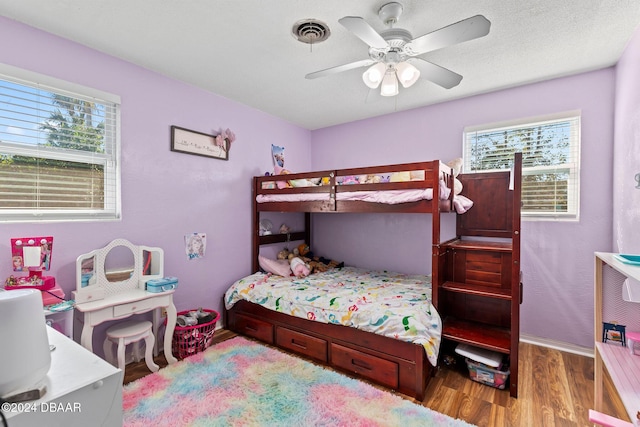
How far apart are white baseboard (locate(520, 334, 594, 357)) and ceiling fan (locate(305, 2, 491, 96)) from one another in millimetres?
2511

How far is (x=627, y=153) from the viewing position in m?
2.21

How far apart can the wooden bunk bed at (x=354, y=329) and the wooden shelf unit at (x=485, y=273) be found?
0.23 meters

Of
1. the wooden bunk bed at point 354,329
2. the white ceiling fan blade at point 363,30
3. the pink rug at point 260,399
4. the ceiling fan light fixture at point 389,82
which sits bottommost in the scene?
the pink rug at point 260,399

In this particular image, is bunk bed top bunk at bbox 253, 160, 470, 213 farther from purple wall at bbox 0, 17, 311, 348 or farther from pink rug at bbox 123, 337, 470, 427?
pink rug at bbox 123, 337, 470, 427

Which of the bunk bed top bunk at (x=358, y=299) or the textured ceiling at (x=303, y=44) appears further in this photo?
the bunk bed top bunk at (x=358, y=299)

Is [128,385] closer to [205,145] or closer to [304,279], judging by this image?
[304,279]

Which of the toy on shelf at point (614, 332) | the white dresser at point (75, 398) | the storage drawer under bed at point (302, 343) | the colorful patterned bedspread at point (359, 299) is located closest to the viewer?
the white dresser at point (75, 398)

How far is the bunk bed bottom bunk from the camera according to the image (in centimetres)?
212

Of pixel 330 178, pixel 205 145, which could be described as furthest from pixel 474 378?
pixel 205 145

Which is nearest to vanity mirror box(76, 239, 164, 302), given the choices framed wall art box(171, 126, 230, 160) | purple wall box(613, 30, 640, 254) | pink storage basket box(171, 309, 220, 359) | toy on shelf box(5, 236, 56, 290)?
toy on shelf box(5, 236, 56, 290)

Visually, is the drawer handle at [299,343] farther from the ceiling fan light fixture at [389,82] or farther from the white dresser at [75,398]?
the ceiling fan light fixture at [389,82]

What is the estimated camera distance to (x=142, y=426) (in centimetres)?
175

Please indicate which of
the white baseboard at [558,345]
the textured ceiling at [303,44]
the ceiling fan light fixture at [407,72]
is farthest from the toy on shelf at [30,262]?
the white baseboard at [558,345]

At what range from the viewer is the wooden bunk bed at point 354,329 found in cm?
218
